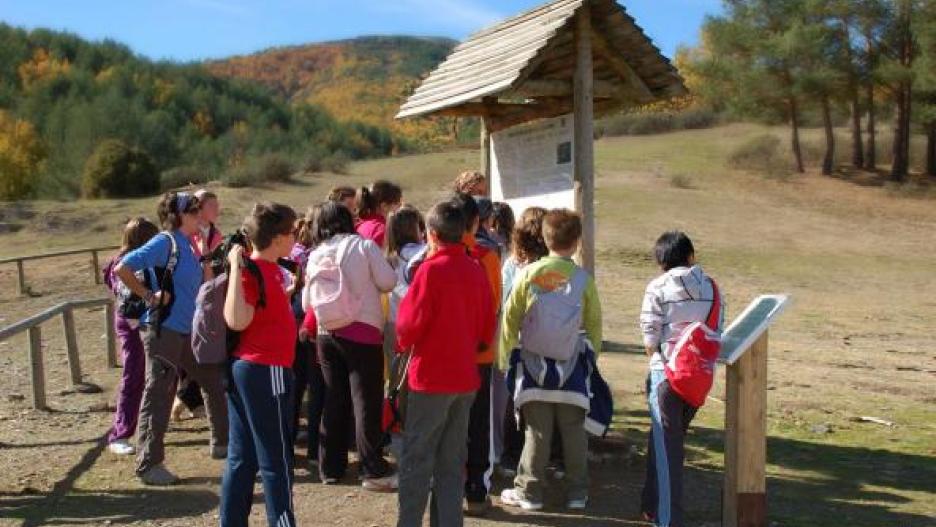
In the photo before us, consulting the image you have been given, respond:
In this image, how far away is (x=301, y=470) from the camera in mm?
6301

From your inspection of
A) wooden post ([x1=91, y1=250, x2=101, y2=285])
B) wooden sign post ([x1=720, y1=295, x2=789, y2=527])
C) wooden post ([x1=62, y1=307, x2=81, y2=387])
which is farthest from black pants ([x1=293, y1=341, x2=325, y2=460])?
wooden post ([x1=91, y1=250, x2=101, y2=285])

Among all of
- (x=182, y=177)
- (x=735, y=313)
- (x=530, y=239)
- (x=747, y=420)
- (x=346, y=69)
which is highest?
(x=346, y=69)

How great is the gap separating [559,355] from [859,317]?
11.9 m

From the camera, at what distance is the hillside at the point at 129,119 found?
45.0 metres

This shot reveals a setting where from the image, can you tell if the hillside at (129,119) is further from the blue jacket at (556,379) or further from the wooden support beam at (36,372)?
the blue jacket at (556,379)

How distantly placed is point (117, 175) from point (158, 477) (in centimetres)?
3024

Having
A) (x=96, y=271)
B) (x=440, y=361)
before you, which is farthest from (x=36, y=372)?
(x=96, y=271)

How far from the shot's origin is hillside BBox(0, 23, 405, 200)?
148 feet

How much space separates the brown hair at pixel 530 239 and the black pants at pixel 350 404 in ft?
3.17

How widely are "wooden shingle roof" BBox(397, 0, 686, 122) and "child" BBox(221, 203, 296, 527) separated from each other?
275 cm

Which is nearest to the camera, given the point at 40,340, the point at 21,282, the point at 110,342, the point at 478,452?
the point at 478,452

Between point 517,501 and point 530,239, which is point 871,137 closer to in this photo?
point 530,239

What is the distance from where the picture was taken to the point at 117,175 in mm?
34188

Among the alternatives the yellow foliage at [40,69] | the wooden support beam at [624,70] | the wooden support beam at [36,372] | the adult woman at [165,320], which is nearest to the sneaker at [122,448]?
the adult woman at [165,320]
